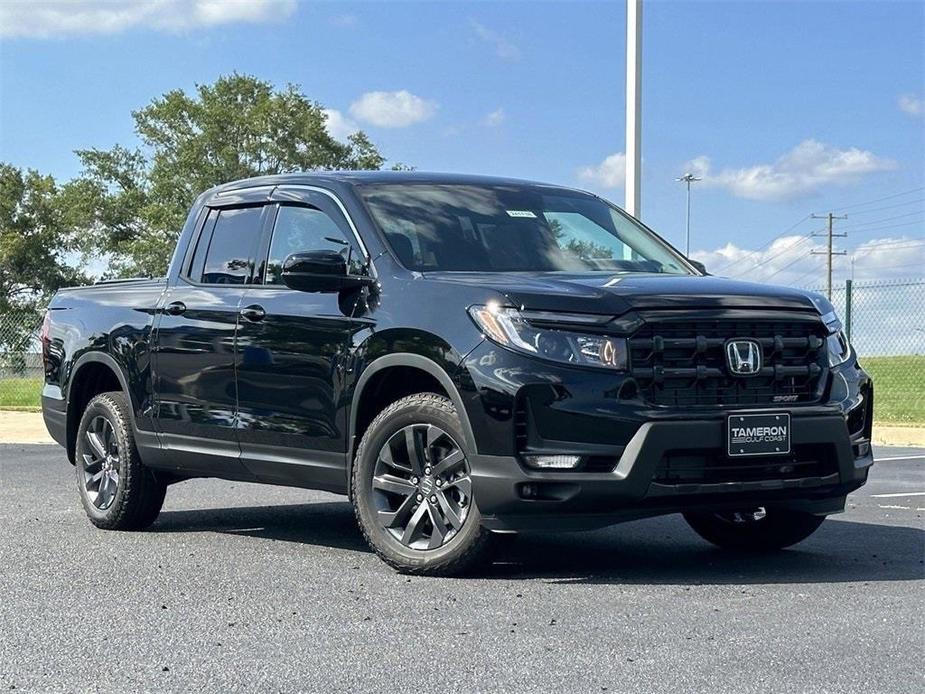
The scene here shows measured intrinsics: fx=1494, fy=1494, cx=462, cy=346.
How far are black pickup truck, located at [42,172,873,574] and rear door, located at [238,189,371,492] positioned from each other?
0.01 metres

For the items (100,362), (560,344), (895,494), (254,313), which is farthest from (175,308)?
(895,494)

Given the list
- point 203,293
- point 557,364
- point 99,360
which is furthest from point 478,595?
point 99,360

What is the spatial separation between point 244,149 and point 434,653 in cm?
6030

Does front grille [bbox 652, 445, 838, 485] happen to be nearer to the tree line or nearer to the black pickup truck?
the black pickup truck

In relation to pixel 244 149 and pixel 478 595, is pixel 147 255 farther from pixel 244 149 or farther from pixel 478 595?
pixel 478 595

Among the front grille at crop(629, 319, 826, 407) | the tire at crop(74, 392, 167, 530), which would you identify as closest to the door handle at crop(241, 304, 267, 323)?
the tire at crop(74, 392, 167, 530)

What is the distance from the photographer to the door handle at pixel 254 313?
7688 mm

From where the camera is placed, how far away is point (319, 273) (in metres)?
7.12

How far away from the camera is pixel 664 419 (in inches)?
252

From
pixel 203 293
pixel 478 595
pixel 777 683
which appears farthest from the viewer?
pixel 203 293

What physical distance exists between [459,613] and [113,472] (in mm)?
3741

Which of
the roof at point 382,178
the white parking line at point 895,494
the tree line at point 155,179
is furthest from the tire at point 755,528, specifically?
the tree line at point 155,179

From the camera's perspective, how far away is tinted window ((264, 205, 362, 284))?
7668 mm

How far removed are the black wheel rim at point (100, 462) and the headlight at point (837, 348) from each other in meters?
4.28
